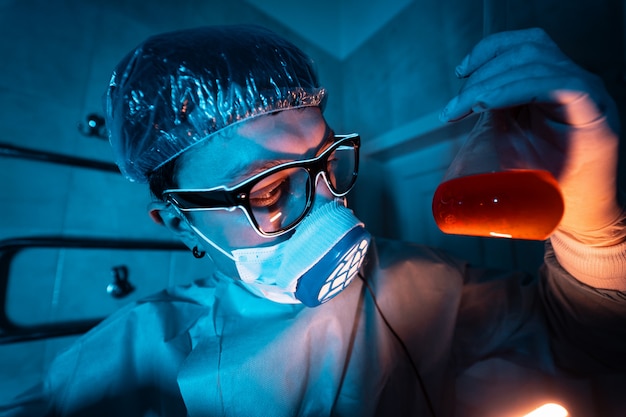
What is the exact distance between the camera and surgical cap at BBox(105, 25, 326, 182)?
553mm

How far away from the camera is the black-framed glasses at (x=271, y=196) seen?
54 centimetres

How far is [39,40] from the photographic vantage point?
0.90m

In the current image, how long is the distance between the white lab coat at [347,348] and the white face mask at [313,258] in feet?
0.52

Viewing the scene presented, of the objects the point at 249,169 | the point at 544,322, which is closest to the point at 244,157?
the point at 249,169

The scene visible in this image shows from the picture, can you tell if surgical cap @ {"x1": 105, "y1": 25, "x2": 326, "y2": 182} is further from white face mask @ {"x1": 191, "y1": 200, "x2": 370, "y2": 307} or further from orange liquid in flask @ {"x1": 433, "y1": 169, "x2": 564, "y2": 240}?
orange liquid in flask @ {"x1": 433, "y1": 169, "x2": 564, "y2": 240}

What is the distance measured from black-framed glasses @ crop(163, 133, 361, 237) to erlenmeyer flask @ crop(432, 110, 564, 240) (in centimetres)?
25

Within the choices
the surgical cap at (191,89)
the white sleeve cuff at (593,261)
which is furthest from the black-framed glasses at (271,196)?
the white sleeve cuff at (593,261)

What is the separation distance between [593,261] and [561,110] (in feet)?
1.02

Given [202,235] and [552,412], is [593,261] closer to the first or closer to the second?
[552,412]

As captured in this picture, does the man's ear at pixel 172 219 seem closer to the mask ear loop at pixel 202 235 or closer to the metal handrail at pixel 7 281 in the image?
the mask ear loop at pixel 202 235

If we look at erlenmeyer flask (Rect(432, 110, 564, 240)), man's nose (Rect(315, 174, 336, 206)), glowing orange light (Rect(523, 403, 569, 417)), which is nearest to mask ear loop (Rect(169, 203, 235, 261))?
man's nose (Rect(315, 174, 336, 206))

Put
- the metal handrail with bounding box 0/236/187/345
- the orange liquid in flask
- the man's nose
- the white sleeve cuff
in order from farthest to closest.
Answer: the metal handrail with bounding box 0/236/187/345, the man's nose, the white sleeve cuff, the orange liquid in flask

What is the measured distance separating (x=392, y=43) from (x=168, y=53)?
1097 mm

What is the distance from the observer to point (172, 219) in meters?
0.72
